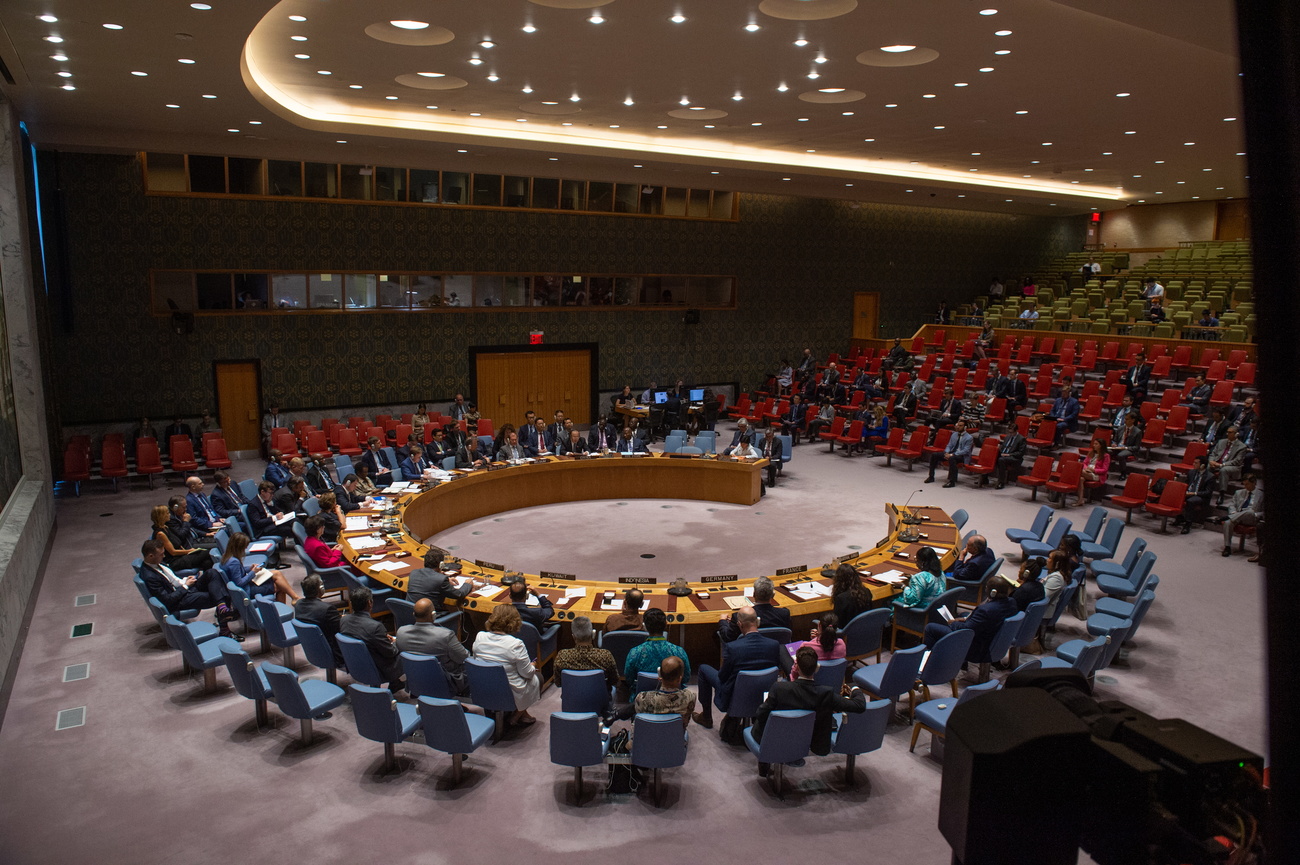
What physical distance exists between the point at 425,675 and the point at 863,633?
3459mm

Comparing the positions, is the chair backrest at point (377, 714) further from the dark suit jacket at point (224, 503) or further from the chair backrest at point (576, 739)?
the dark suit jacket at point (224, 503)

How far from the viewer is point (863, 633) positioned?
6.99 metres

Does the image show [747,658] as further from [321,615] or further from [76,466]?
[76,466]

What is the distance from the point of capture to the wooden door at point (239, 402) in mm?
15672

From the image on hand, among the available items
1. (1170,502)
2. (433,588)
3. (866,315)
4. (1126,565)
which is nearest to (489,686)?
(433,588)

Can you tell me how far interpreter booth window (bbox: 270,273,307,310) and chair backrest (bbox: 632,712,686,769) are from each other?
13358 millimetres

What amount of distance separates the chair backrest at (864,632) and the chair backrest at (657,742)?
2.00 metres

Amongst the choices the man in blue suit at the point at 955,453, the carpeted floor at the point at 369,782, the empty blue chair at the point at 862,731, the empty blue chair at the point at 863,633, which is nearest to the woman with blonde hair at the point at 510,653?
the carpeted floor at the point at 369,782

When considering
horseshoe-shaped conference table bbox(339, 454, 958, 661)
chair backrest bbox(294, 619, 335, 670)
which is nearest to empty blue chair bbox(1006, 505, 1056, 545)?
horseshoe-shaped conference table bbox(339, 454, 958, 661)

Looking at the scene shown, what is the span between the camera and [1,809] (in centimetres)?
528

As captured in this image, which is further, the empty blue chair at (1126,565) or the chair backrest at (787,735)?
the empty blue chair at (1126,565)

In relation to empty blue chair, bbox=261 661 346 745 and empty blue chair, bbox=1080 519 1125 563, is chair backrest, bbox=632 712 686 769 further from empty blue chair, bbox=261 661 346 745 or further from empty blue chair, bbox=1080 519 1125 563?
empty blue chair, bbox=1080 519 1125 563

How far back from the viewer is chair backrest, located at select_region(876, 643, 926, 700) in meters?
6.15

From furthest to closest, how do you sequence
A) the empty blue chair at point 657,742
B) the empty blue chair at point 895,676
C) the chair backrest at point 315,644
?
the chair backrest at point 315,644 → the empty blue chair at point 895,676 → the empty blue chair at point 657,742
